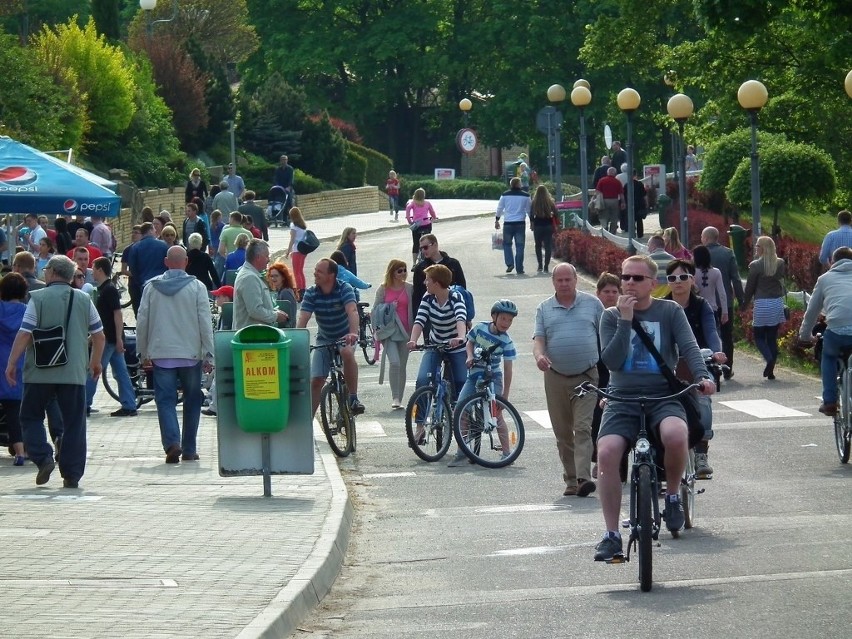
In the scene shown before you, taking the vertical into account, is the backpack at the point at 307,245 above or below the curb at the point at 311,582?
above

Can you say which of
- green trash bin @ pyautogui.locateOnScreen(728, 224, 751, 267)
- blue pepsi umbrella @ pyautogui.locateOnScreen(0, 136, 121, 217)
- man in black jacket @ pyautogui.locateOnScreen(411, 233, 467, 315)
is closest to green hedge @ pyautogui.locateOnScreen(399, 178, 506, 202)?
green trash bin @ pyautogui.locateOnScreen(728, 224, 751, 267)

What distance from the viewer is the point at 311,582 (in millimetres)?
8953

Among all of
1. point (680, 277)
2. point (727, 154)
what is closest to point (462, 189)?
point (727, 154)

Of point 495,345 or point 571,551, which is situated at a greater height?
point 495,345

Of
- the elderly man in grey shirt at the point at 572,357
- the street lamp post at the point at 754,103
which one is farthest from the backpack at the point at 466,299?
the street lamp post at the point at 754,103

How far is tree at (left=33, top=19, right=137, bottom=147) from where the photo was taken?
136ft

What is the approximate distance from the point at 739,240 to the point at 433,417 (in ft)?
55.7

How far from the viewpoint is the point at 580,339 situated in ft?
41.4

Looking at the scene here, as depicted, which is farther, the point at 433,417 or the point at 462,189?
the point at 462,189

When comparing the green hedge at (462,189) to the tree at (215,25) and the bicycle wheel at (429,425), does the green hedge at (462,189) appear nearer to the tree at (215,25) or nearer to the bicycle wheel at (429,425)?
the tree at (215,25)

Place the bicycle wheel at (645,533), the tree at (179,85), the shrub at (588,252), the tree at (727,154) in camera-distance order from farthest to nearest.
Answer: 1. the tree at (179,85)
2. the tree at (727,154)
3. the shrub at (588,252)
4. the bicycle wheel at (645,533)

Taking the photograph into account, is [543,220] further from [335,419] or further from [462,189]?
[462,189]

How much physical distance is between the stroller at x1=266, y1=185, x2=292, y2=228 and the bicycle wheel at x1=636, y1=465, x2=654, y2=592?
37597 mm

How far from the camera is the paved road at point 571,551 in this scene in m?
8.14
